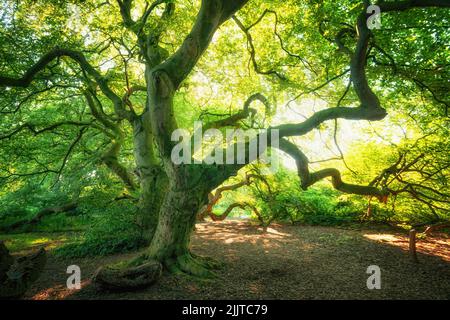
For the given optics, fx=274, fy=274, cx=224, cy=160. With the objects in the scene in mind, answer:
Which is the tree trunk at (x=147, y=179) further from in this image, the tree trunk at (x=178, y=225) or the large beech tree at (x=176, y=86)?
the tree trunk at (x=178, y=225)

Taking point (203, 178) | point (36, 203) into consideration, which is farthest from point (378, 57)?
point (36, 203)

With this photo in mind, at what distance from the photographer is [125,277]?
A: 196 inches

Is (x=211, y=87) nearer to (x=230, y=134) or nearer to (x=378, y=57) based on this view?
(x=230, y=134)

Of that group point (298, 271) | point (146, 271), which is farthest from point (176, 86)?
point (298, 271)

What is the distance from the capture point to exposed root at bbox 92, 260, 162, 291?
4855 millimetres

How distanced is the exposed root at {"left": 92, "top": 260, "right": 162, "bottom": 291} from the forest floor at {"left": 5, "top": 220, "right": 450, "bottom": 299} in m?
0.13

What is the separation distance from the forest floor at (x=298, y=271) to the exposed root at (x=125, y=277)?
13cm

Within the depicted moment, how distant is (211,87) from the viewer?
38.0 ft

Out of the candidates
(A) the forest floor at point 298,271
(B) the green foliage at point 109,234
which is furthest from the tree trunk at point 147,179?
(A) the forest floor at point 298,271

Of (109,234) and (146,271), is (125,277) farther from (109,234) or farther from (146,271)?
(109,234)

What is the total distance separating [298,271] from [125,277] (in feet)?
12.5

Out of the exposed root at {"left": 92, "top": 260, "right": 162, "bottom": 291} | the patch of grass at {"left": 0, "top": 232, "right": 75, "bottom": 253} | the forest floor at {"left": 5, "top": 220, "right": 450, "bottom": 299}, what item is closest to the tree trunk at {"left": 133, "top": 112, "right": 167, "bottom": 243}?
the forest floor at {"left": 5, "top": 220, "right": 450, "bottom": 299}

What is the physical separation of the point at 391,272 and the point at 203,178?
4.80 meters

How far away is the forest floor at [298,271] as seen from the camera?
16.7 feet
